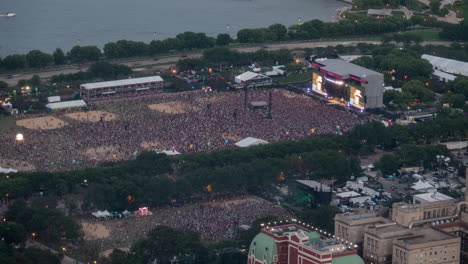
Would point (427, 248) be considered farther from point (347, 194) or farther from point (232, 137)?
point (232, 137)

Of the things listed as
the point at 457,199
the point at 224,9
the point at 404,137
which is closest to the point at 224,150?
the point at 404,137

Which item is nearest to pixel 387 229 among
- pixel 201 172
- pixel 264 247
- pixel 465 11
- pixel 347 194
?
pixel 264 247

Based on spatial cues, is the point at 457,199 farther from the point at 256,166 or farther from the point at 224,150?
the point at 224,150

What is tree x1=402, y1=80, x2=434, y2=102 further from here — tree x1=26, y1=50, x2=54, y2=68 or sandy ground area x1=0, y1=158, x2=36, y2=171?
sandy ground area x1=0, y1=158, x2=36, y2=171

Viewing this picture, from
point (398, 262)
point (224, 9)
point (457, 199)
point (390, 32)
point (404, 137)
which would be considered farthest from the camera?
point (224, 9)

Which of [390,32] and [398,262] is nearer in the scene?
[398,262]
